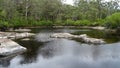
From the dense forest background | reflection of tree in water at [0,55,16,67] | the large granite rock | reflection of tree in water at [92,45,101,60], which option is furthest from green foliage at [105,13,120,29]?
reflection of tree in water at [0,55,16,67]

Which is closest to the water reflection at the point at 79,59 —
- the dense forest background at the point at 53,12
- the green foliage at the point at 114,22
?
the green foliage at the point at 114,22

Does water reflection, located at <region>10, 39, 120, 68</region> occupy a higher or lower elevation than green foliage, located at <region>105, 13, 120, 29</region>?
lower

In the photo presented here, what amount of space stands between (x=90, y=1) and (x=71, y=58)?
7050 cm

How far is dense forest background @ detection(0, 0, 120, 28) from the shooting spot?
66.0 m

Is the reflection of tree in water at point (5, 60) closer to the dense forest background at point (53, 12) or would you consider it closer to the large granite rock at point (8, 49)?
the large granite rock at point (8, 49)

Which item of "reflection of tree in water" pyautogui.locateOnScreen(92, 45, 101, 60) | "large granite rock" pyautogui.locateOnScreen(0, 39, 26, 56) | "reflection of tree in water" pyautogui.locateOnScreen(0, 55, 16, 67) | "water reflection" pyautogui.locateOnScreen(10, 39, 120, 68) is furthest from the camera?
"reflection of tree in water" pyautogui.locateOnScreen(92, 45, 101, 60)

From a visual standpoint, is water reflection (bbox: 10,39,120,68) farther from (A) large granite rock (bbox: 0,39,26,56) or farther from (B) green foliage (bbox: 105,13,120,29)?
(B) green foliage (bbox: 105,13,120,29)

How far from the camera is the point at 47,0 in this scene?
79.9 meters

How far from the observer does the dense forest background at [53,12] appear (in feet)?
217

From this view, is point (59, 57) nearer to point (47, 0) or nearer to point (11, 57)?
point (11, 57)

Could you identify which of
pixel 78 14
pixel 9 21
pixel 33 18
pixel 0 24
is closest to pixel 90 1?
pixel 78 14

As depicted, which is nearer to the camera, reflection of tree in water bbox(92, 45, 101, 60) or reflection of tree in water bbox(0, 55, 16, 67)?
reflection of tree in water bbox(0, 55, 16, 67)

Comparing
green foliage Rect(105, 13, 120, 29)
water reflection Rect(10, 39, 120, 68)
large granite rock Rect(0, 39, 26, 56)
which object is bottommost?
water reflection Rect(10, 39, 120, 68)

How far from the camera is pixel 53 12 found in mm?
80688
